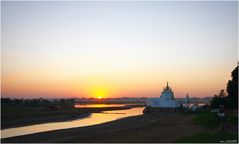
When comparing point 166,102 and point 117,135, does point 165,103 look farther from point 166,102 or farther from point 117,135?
point 117,135

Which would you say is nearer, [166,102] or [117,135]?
[117,135]

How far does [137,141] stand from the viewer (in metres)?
23.2

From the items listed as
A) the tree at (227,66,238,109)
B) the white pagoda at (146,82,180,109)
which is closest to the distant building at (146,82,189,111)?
the white pagoda at (146,82,180,109)

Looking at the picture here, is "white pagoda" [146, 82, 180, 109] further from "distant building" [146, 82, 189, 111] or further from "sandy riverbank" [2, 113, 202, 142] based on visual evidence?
"sandy riverbank" [2, 113, 202, 142]

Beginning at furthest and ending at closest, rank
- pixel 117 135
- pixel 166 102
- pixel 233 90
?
Result: pixel 166 102
pixel 233 90
pixel 117 135

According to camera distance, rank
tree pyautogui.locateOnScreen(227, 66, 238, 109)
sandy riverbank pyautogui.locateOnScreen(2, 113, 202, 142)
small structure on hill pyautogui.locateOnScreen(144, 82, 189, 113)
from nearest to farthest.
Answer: sandy riverbank pyautogui.locateOnScreen(2, 113, 202, 142)
tree pyautogui.locateOnScreen(227, 66, 238, 109)
small structure on hill pyautogui.locateOnScreen(144, 82, 189, 113)

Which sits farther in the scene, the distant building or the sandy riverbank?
the distant building

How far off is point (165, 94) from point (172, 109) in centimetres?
433

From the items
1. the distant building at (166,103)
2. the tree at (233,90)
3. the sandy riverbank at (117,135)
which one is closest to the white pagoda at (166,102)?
the distant building at (166,103)

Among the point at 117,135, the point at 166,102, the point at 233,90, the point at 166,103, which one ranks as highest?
the point at 233,90

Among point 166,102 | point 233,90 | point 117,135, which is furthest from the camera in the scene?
point 166,102

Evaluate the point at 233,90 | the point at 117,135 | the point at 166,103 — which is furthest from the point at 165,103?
the point at 117,135

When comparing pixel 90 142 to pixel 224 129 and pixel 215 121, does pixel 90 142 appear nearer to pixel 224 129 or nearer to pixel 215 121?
pixel 224 129

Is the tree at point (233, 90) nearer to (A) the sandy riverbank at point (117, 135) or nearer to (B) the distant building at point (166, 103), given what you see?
(A) the sandy riverbank at point (117, 135)
